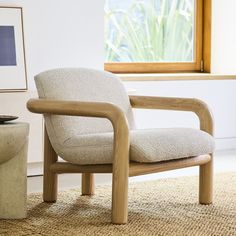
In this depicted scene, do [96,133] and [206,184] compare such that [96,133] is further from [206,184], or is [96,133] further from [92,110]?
[206,184]

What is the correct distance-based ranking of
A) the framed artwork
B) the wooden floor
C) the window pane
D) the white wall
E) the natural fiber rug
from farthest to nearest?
the window pane → the white wall → the framed artwork → the wooden floor → the natural fiber rug

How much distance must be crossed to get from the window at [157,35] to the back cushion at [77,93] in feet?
6.07

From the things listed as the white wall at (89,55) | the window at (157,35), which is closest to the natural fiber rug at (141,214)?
the white wall at (89,55)

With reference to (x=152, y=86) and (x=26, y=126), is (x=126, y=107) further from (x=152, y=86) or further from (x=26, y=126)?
(x=152, y=86)

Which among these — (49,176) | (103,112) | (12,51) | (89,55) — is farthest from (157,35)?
(103,112)

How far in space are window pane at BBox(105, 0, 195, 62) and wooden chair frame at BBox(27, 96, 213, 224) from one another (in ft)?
6.37

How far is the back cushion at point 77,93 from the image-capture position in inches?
133

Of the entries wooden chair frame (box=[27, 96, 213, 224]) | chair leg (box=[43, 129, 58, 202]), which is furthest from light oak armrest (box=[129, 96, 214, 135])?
chair leg (box=[43, 129, 58, 202])

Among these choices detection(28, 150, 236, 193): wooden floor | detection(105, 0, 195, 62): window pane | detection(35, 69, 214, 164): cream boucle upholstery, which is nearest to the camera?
detection(35, 69, 214, 164): cream boucle upholstery

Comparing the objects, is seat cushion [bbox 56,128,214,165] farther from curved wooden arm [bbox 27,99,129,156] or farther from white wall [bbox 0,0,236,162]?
white wall [bbox 0,0,236,162]

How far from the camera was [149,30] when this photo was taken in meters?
5.84

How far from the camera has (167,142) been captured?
315cm

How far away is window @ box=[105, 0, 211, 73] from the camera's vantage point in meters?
5.66

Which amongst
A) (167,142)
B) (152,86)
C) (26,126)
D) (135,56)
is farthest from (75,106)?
(135,56)
